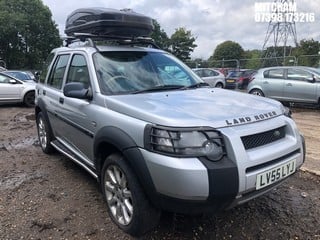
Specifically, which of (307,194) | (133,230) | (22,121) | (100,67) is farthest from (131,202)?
(22,121)

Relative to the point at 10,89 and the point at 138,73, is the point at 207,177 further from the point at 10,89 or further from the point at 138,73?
the point at 10,89

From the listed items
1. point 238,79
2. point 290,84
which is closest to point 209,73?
point 238,79

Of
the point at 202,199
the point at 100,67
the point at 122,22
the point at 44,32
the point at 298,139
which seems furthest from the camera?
the point at 44,32

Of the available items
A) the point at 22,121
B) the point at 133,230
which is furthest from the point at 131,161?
the point at 22,121

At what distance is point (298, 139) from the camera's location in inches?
140

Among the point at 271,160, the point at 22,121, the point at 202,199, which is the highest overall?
the point at 271,160

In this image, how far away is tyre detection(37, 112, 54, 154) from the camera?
582cm

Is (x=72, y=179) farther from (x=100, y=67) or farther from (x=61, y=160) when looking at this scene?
(x=100, y=67)

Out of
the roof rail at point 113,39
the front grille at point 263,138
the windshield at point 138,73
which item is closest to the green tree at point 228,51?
the roof rail at point 113,39

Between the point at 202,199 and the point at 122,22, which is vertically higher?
the point at 122,22

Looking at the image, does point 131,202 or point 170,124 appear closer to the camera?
point 170,124

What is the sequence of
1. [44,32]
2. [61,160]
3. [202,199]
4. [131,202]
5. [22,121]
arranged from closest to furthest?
[202,199], [131,202], [61,160], [22,121], [44,32]

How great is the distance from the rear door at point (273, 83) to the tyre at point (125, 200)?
1042 centimetres

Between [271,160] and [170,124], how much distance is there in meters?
0.94
